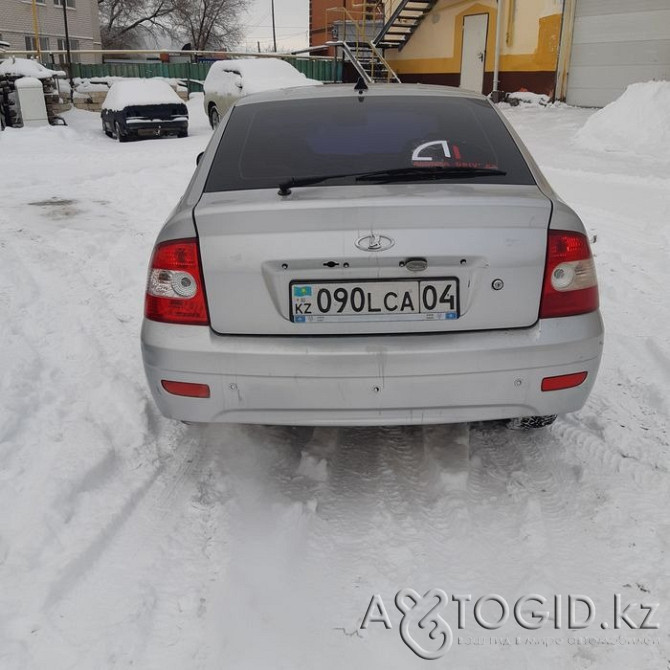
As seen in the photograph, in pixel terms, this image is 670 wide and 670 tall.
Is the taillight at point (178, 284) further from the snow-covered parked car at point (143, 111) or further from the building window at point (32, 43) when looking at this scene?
the building window at point (32, 43)

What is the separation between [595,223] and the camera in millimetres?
7051

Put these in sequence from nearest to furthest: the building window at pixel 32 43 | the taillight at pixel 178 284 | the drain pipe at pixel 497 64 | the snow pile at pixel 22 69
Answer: the taillight at pixel 178 284
the snow pile at pixel 22 69
the drain pipe at pixel 497 64
the building window at pixel 32 43

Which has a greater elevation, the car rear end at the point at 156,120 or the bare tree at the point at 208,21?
the bare tree at the point at 208,21

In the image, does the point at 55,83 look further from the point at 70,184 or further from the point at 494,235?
the point at 494,235

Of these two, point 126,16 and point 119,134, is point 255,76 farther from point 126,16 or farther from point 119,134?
Result: point 126,16

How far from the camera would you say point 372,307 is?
2.44m

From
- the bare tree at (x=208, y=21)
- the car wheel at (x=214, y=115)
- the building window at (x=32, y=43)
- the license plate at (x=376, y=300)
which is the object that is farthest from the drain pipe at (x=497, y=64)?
the bare tree at (x=208, y=21)

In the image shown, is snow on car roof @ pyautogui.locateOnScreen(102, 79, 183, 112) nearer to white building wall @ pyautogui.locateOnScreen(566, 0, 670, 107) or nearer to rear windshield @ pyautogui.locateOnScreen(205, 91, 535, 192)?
white building wall @ pyautogui.locateOnScreen(566, 0, 670, 107)

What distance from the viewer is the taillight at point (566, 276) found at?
249cm

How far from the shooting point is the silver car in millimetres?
2404

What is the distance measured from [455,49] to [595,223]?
17227 mm

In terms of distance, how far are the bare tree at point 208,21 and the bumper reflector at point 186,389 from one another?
5578 centimetres

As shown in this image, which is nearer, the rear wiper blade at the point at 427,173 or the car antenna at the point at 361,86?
the rear wiper blade at the point at 427,173

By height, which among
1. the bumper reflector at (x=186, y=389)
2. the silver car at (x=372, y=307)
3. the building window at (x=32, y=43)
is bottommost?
the bumper reflector at (x=186, y=389)
